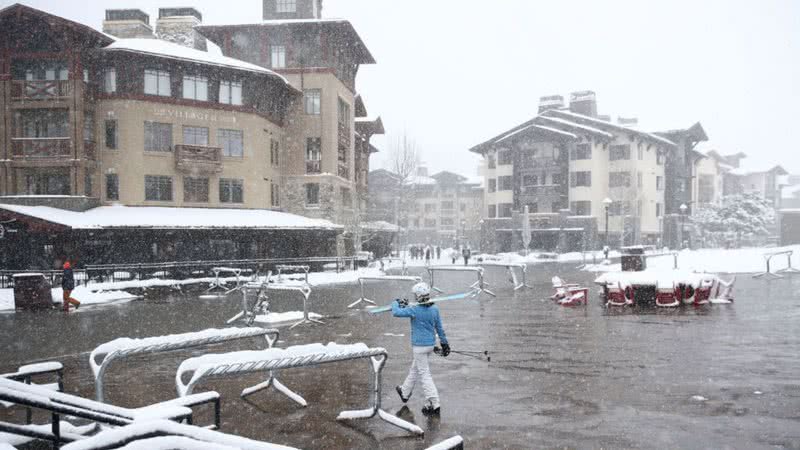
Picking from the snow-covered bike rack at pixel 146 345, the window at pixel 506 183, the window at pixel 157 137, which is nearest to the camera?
the snow-covered bike rack at pixel 146 345

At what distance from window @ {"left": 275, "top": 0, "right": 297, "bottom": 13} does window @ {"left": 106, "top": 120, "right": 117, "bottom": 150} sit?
15.7m

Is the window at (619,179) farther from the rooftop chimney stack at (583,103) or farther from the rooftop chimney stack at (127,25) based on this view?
the rooftop chimney stack at (127,25)

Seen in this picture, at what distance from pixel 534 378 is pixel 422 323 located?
A: 2.70 meters

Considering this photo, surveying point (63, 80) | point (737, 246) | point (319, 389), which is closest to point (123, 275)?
point (63, 80)

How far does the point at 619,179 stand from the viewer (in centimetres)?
6738

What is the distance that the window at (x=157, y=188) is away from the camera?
121 ft

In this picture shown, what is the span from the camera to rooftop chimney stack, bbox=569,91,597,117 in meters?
73.6

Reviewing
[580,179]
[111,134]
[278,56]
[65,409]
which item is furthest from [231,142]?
[580,179]

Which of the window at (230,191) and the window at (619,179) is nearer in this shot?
the window at (230,191)

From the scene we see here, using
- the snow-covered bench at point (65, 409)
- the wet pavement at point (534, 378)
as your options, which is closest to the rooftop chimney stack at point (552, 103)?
the wet pavement at point (534, 378)

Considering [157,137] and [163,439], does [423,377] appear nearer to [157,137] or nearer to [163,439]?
[163,439]

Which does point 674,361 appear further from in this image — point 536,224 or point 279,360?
point 536,224

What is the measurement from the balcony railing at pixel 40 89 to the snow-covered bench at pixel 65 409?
3285cm

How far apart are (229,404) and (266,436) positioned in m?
1.65
